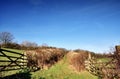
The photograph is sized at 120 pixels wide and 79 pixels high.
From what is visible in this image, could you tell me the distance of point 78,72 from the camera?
18.3 meters

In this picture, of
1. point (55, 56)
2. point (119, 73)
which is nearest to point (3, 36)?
point (55, 56)

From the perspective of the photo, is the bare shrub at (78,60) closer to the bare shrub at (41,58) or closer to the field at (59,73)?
the field at (59,73)

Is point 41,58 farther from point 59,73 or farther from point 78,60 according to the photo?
point 78,60

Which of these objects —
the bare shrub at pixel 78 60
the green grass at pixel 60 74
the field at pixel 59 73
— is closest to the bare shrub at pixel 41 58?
the field at pixel 59 73

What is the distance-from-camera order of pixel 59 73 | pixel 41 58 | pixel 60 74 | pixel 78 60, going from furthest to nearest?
pixel 41 58 < pixel 78 60 < pixel 59 73 < pixel 60 74

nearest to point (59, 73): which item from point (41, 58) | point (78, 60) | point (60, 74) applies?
point (60, 74)

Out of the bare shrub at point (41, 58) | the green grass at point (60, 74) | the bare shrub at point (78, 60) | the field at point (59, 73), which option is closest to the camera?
the field at point (59, 73)

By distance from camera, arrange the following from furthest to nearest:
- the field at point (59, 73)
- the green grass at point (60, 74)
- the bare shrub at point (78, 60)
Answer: the bare shrub at point (78, 60) → the green grass at point (60, 74) → the field at point (59, 73)

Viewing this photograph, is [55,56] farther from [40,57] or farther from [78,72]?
[78,72]

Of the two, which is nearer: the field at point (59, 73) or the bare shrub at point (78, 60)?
the field at point (59, 73)

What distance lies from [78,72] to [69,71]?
866 millimetres

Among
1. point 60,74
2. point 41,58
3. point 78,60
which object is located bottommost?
point 60,74

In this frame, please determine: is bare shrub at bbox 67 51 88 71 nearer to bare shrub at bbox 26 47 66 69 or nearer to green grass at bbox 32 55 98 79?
green grass at bbox 32 55 98 79

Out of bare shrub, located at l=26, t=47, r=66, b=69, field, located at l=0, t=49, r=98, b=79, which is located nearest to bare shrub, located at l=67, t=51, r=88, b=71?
field, located at l=0, t=49, r=98, b=79
